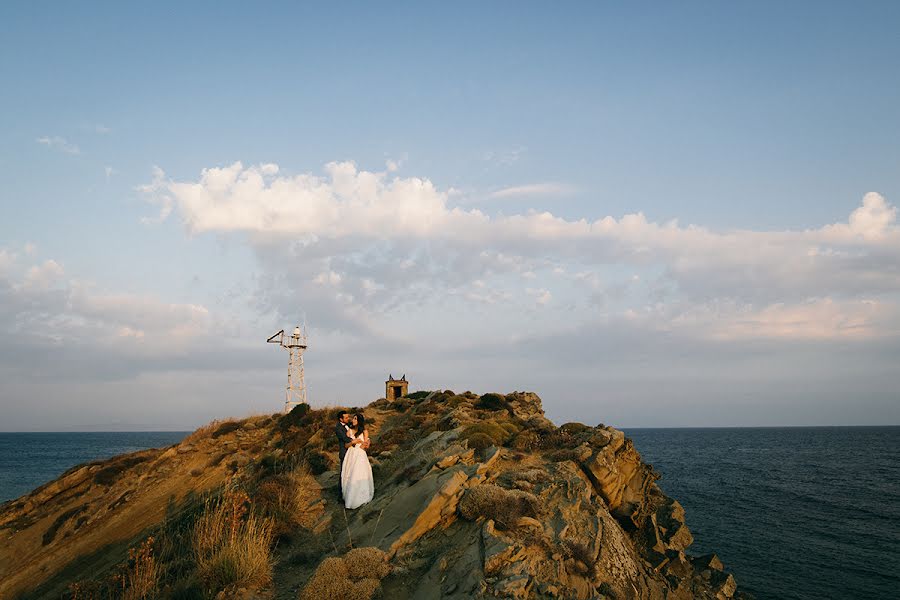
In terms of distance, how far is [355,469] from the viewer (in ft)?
50.3

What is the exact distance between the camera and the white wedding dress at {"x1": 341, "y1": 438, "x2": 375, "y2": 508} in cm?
1520

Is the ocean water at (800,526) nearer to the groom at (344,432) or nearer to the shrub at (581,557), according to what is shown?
the shrub at (581,557)

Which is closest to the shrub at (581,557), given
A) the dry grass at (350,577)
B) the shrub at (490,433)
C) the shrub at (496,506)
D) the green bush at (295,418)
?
the shrub at (496,506)

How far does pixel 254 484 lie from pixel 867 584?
1357 inches

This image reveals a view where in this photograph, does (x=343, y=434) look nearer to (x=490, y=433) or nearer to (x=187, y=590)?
(x=187, y=590)

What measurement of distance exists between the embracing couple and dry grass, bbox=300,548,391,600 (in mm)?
5208

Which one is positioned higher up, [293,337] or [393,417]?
[293,337]

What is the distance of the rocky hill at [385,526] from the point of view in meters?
9.65

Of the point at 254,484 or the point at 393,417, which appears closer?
the point at 254,484

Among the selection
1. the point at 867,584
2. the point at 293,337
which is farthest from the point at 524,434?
the point at 293,337

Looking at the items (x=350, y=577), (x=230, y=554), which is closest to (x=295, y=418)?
(x=230, y=554)

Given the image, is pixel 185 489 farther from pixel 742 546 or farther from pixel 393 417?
pixel 742 546

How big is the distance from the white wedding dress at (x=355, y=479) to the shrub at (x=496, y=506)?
4.78 meters

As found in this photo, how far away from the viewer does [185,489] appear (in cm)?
2691
